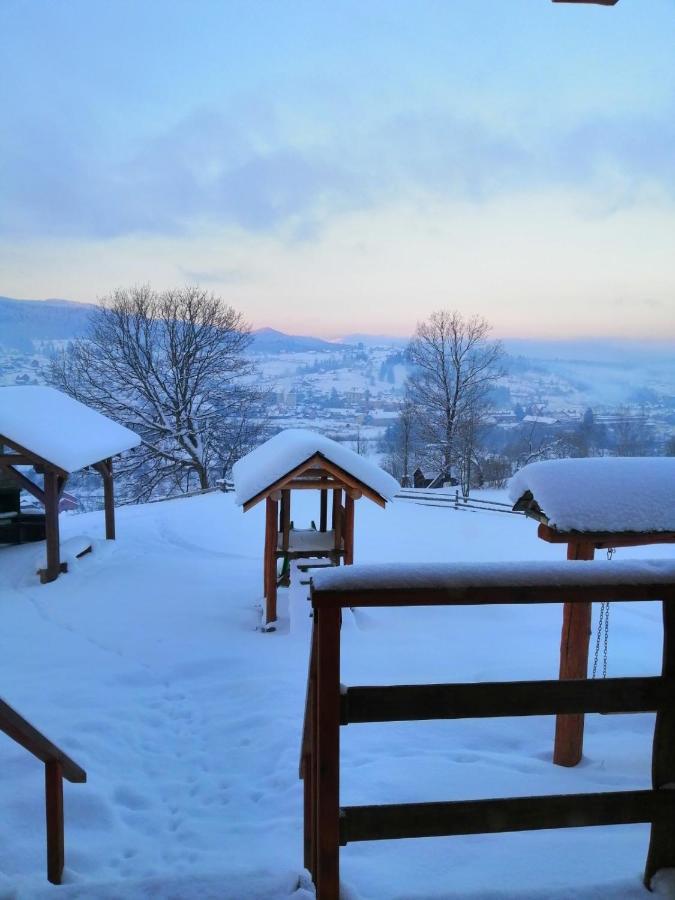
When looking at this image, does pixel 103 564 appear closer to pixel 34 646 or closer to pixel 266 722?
pixel 34 646

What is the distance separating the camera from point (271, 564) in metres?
9.62

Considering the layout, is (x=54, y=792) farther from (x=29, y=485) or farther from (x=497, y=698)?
(x=29, y=485)

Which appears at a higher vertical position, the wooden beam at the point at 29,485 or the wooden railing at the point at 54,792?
the wooden railing at the point at 54,792

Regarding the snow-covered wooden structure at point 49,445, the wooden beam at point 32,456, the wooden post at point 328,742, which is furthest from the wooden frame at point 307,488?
the wooden post at point 328,742

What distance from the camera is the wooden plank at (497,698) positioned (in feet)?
5.82

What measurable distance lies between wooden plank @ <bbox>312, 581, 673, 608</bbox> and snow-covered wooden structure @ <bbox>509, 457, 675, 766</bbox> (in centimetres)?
243

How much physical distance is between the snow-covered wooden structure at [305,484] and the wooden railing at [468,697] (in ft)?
23.6

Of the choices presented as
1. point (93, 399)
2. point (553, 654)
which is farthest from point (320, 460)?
point (93, 399)

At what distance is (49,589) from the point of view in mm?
10930

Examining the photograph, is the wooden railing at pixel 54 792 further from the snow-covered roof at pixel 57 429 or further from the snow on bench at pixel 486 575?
the snow-covered roof at pixel 57 429

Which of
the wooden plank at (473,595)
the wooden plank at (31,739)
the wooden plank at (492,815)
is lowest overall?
the wooden plank at (31,739)

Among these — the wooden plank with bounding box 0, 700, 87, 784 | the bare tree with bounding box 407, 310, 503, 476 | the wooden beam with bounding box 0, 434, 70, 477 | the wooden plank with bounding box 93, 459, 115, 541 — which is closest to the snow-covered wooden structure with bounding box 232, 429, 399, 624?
the wooden beam with bounding box 0, 434, 70, 477

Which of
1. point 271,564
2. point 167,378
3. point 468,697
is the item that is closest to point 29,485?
point 271,564

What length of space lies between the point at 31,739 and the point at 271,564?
7.20 m
